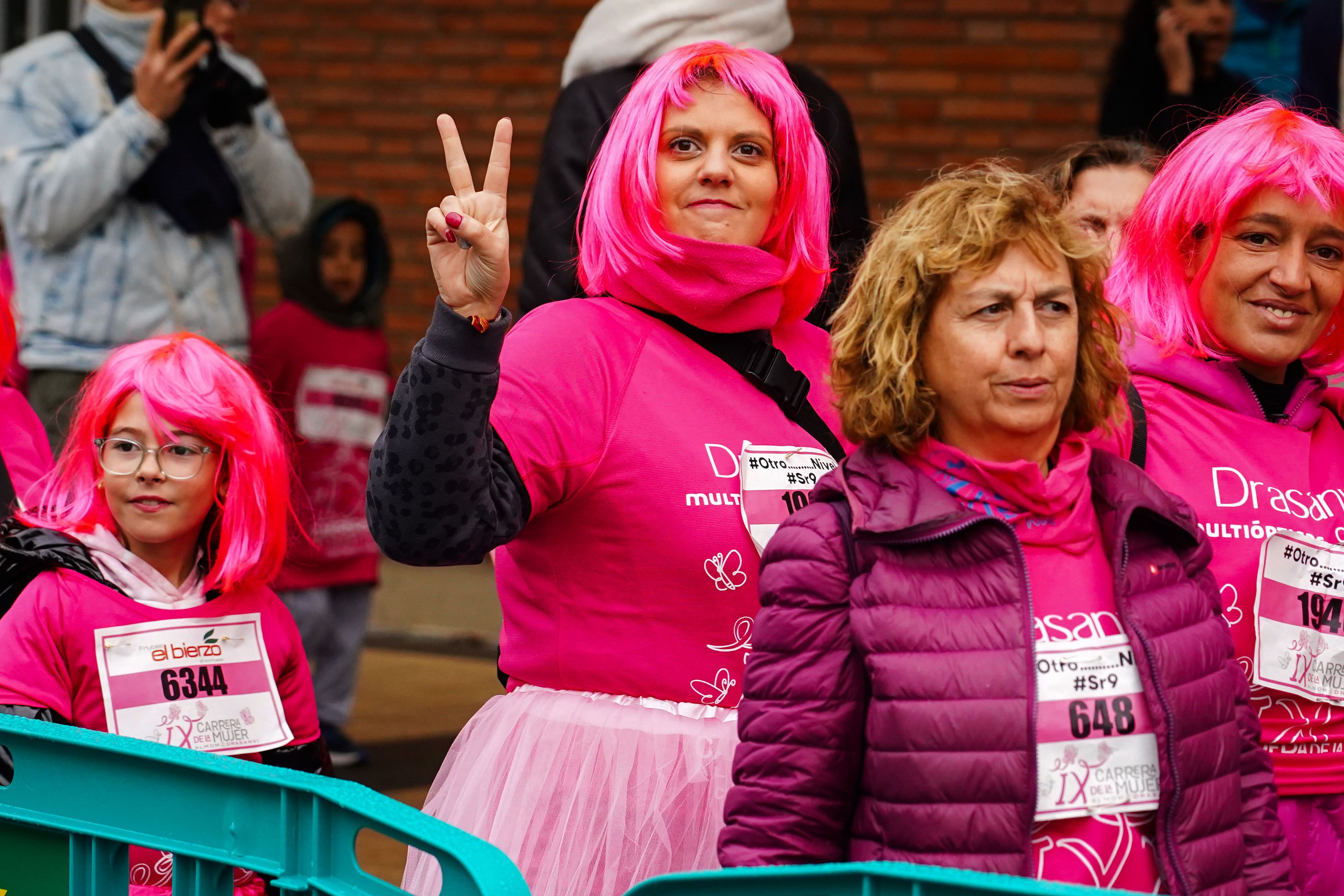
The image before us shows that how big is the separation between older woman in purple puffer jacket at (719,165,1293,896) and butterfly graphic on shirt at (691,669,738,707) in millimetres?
409

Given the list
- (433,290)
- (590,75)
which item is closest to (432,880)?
(590,75)

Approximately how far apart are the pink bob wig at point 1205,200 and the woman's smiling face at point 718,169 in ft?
1.84

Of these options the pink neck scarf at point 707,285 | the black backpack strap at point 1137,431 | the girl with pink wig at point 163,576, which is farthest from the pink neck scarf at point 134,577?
the black backpack strap at point 1137,431

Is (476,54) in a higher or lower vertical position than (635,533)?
higher

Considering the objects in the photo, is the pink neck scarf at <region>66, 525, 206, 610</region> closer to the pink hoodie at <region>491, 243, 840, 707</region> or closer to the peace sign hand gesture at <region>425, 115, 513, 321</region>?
the pink hoodie at <region>491, 243, 840, 707</region>

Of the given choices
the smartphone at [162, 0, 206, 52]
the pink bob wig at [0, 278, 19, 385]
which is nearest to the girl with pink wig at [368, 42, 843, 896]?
the pink bob wig at [0, 278, 19, 385]

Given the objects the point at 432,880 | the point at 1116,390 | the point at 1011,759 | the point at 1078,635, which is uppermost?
the point at 1116,390

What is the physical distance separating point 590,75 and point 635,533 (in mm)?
1707

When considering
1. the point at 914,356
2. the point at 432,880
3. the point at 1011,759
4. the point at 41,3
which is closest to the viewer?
the point at 1011,759

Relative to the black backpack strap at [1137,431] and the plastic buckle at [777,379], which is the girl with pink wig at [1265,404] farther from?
the plastic buckle at [777,379]

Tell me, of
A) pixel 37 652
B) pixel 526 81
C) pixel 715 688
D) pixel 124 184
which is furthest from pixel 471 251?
A: pixel 526 81

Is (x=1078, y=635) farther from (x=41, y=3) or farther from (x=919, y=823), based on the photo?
(x=41, y=3)

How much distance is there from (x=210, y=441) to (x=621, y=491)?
97cm

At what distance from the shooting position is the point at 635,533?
92.4 inches
